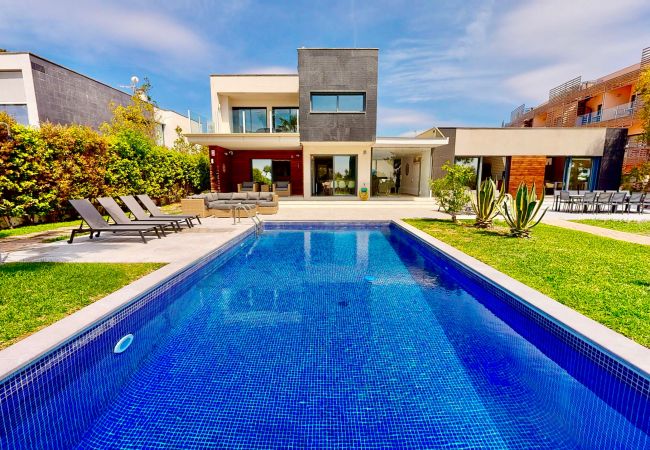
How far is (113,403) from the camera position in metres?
2.66

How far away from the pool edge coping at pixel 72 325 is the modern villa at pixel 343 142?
12179mm

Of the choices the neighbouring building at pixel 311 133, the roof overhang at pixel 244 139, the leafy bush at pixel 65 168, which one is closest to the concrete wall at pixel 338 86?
the neighbouring building at pixel 311 133

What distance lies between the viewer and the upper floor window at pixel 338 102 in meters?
15.9

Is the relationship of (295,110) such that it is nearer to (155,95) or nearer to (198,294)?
(155,95)

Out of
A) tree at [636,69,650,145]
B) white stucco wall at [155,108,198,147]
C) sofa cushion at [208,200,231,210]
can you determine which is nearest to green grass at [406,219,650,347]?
sofa cushion at [208,200,231,210]

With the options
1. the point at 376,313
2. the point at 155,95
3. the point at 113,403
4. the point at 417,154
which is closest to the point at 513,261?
the point at 376,313

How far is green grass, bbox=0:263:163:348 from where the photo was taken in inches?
126

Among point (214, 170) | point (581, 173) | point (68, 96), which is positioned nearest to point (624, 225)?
point (581, 173)

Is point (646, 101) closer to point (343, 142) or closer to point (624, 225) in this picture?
point (624, 225)

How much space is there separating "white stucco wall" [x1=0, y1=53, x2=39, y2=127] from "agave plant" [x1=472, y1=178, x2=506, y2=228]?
907 inches

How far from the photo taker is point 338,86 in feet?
51.8

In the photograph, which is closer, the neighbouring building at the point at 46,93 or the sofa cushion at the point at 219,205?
the sofa cushion at the point at 219,205

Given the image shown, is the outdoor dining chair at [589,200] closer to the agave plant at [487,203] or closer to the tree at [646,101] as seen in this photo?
the tree at [646,101]

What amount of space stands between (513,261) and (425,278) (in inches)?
67.0
